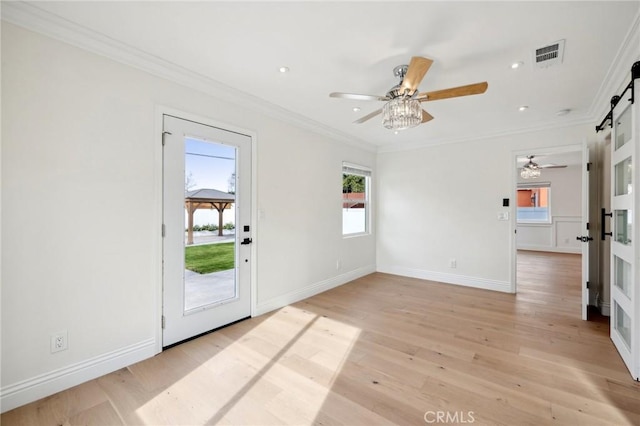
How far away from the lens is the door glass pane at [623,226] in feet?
7.67

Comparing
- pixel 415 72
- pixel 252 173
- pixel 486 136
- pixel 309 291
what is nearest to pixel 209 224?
pixel 252 173

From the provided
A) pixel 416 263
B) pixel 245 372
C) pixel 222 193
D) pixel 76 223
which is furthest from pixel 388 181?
pixel 76 223

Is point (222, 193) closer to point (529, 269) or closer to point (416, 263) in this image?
point (416, 263)

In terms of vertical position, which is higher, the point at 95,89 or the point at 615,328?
the point at 95,89

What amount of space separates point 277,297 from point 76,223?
2250 mm

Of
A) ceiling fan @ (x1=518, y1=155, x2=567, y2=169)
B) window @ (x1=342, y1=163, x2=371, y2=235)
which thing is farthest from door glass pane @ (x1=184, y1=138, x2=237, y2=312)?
ceiling fan @ (x1=518, y1=155, x2=567, y2=169)

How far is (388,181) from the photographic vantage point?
561cm

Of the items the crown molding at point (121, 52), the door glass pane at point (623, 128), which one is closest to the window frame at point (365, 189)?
the crown molding at point (121, 52)

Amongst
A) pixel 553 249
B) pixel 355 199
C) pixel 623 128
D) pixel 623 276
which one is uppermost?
pixel 623 128

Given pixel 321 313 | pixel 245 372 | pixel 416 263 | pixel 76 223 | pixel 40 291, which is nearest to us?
pixel 40 291

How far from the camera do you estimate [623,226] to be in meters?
2.53

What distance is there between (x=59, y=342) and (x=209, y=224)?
4.63ft

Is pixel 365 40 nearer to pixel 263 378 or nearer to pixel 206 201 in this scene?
pixel 206 201

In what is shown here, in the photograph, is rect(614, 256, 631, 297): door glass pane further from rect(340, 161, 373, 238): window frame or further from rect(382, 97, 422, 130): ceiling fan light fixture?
rect(340, 161, 373, 238): window frame
